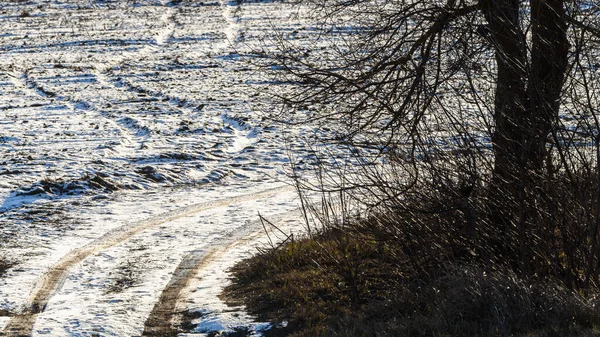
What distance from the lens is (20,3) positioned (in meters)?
41.8

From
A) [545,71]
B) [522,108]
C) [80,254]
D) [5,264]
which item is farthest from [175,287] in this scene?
[545,71]

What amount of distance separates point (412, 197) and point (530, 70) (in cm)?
158

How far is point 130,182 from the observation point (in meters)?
13.9

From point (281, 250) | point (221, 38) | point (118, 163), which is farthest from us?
point (221, 38)

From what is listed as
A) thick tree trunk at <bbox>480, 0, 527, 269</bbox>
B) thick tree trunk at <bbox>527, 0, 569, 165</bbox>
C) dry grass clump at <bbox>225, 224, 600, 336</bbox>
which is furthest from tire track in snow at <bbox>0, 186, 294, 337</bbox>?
thick tree trunk at <bbox>527, 0, 569, 165</bbox>

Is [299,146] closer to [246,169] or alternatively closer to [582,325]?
[246,169]

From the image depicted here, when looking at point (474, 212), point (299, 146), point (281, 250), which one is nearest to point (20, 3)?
point (299, 146)

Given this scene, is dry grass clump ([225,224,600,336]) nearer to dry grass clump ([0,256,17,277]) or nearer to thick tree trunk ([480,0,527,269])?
thick tree trunk ([480,0,527,269])

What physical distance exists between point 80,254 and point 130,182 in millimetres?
4178

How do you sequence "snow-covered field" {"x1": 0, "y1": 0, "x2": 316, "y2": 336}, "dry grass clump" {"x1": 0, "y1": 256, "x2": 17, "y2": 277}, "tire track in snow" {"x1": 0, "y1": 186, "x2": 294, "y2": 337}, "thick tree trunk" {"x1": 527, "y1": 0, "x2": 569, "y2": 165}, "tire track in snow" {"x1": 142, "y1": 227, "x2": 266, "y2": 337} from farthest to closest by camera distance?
1. "dry grass clump" {"x1": 0, "y1": 256, "x2": 17, "y2": 277}
2. "snow-covered field" {"x1": 0, "y1": 0, "x2": 316, "y2": 336}
3. "tire track in snow" {"x1": 0, "y1": 186, "x2": 294, "y2": 337}
4. "tire track in snow" {"x1": 142, "y1": 227, "x2": 266, "y2": 337}
5. "thick tree trunk" {"x1": 527, "y1": 0, "x2": 569, "y2": 165}

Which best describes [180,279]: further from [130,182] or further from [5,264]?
[130,182]

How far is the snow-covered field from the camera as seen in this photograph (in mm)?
7820

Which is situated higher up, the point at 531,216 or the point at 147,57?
the point at 147,57

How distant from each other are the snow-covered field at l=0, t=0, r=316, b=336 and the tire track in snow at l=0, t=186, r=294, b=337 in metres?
0.03
